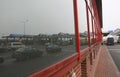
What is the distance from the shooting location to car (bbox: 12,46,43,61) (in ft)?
5.85

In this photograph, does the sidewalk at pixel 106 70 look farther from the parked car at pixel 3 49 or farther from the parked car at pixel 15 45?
the parked car at pixel 3 49

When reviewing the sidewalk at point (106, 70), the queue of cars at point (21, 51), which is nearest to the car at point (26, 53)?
the queue of cars at point (21, 51)

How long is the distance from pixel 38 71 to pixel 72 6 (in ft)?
5.76

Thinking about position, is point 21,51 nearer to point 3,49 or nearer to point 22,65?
point 22,65

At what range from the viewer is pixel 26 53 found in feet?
6.32

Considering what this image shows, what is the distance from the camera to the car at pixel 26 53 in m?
1.78

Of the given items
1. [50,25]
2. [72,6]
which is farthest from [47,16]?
[72,6]

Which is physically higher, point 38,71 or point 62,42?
point 62,42

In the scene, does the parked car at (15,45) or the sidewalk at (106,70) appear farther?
the sidewalk at (106,70)

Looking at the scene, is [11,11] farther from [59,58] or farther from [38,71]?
[59,58]

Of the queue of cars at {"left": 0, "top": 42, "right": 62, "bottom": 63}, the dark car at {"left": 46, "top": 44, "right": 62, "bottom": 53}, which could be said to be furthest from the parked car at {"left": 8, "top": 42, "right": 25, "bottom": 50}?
the dark car at {"left": 46, "top": 44, "right": 62, "bottom": 53}

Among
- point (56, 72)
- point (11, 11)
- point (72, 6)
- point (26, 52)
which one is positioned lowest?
point (56, 72)

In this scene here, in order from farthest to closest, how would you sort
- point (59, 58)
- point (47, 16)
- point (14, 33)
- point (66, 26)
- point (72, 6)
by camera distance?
1. point (72, 6)
2. point (66, 26)
3. point (59, 58)
4. point (47, 16)
5. point (14, 33)

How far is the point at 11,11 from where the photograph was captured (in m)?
1.78
